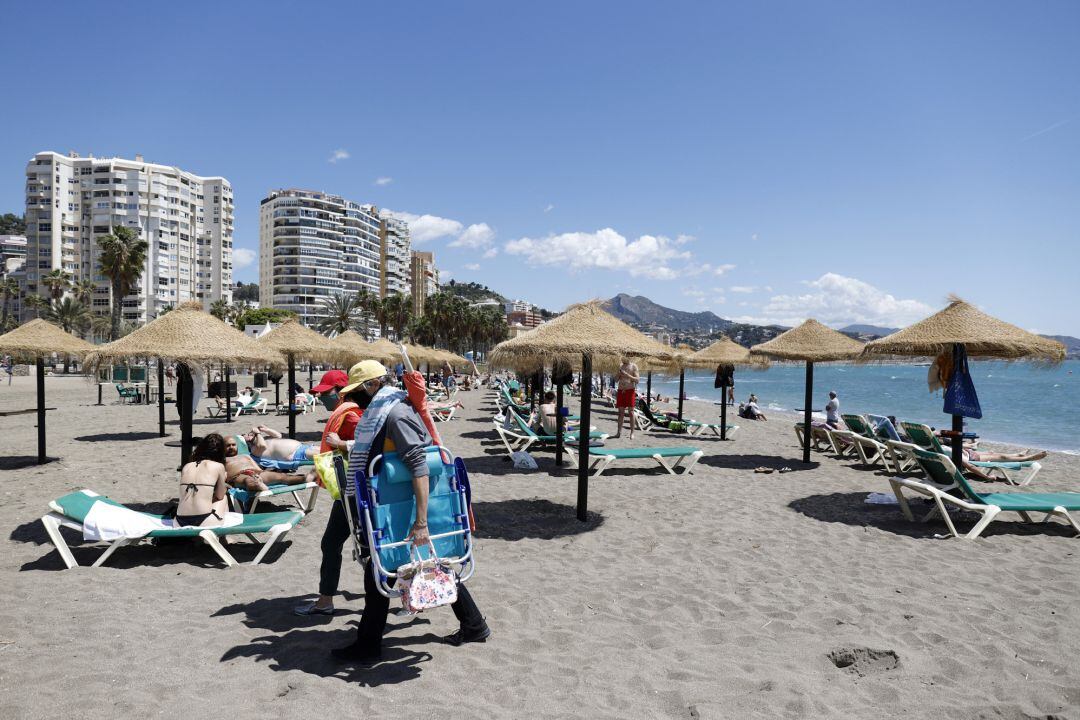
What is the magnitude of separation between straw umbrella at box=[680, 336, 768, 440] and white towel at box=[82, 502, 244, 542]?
11.4 m

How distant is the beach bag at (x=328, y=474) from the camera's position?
140 inches

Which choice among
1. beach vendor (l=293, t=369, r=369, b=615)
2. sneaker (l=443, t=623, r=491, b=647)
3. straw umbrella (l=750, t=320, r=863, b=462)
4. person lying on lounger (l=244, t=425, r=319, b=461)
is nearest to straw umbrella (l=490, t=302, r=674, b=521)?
beach vendor (l=293, t=369, r=369, b=615)

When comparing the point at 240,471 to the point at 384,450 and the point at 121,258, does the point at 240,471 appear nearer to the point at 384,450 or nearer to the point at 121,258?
the point at 384,450

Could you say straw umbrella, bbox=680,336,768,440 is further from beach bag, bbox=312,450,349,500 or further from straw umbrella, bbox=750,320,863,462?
beach bag, bbox=312,450,349,500

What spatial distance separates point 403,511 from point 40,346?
9.13m

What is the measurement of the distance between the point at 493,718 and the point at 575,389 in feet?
92.9

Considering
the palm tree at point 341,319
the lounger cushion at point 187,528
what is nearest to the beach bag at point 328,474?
the lounger cushion at point 187,528

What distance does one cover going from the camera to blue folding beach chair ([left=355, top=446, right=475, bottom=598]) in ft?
9.68

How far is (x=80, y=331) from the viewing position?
67312 millimetres

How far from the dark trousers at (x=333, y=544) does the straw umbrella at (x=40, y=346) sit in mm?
7529

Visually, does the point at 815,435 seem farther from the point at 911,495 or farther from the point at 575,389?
the point at 575,389

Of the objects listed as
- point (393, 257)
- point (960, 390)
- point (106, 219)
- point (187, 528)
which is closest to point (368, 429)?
point (187, 528)

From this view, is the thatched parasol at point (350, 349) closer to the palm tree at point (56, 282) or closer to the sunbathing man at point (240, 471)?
the sunbathing man at point (240, 471)

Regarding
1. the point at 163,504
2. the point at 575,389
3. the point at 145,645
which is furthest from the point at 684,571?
the point at 575,389
